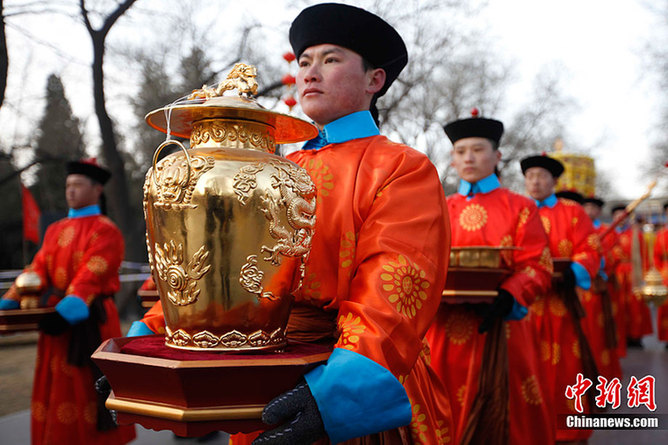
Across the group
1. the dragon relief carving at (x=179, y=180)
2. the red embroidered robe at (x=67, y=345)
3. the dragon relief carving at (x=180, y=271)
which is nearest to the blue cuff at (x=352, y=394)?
the dragon relief carving at (x=180, y=271)

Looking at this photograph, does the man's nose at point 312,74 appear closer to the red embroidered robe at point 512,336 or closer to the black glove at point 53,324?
the red embroidered robe at point 512,336

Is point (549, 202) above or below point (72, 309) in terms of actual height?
above

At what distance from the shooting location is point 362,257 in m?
1.55

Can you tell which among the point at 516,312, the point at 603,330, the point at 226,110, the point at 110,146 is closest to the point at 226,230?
the point at 226,110

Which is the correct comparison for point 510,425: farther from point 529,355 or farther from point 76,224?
point 76,224

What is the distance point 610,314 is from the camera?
23.2 ft

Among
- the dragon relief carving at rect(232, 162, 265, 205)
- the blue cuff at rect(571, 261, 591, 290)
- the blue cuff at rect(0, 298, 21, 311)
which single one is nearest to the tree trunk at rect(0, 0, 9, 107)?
the blue cuff at rect(0, 298, 21, 311)

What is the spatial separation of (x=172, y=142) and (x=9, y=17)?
11.2 ft

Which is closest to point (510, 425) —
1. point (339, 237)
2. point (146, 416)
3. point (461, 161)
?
point (461, 161)

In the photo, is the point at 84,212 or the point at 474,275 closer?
the point at 474,275

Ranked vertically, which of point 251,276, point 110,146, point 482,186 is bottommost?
point 251,276

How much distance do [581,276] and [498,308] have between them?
2240 millimetres

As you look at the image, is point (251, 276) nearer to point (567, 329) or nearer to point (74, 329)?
point (74, 329)

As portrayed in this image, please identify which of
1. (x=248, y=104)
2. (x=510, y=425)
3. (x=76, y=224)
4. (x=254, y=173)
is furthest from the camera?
(x=76, y=224)
